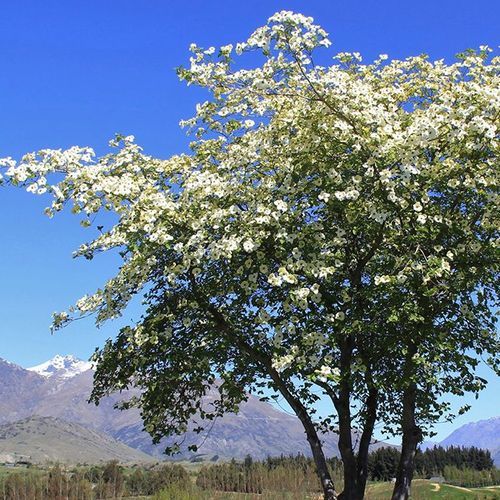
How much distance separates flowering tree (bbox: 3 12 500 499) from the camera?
15.9 m

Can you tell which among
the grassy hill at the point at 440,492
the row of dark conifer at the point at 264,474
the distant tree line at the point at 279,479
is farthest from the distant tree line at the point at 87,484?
the grassy hill at the point at 440,492

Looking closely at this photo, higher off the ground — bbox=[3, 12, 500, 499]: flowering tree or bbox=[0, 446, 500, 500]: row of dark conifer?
bbox=[3, 12, 500, 499]: flowering tree

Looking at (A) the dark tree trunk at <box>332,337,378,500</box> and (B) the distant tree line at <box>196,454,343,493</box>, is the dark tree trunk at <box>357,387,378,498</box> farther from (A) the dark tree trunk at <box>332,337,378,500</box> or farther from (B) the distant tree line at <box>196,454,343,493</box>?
(B) the distant tree line at <box>196,454,343,493</box>

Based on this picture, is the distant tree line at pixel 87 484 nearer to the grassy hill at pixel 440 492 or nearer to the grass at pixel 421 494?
the grass at pixel 421 494

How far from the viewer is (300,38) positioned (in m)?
15.6

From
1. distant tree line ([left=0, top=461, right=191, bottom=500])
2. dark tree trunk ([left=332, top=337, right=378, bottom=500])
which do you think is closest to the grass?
distant tree line ([left=0, top=461, right=191, bottom=500])

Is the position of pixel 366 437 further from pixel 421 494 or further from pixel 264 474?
pixel 264 474

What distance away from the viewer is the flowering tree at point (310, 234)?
625 inches

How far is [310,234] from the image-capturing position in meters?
16.9

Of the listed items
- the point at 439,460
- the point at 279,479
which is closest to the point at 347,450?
the point at 279,479

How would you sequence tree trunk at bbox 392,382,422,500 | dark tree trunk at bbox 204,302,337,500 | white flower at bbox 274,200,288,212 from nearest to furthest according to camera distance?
white flower at bbox 274,200,288,212 < dark tree trunk at bbox 204,302,337,500 < tree trunk at bbox 392,382,422,500

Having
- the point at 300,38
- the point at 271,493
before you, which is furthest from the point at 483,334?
the point at 271,493

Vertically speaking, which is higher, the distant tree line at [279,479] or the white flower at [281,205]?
the white flower at [281,205]

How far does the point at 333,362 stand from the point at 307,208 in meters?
3.98
